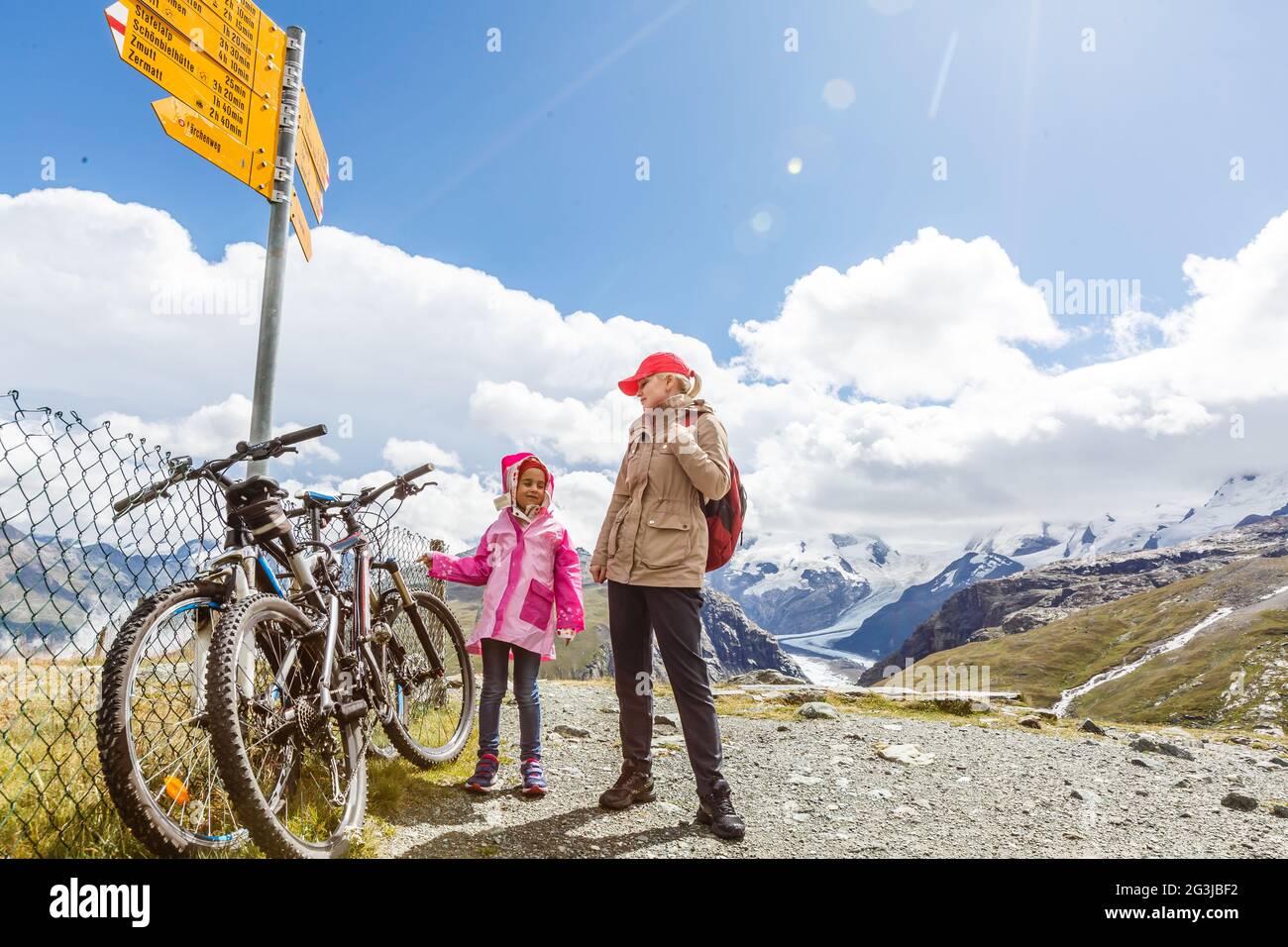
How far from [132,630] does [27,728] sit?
3.53 meters

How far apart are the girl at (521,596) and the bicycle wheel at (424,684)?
1.73 ft

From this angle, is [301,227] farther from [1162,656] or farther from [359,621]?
[1162,656]

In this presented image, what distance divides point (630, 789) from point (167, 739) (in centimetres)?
333

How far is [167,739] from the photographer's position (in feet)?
12.6

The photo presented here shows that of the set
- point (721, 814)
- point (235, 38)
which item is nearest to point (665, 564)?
point (721, 814)

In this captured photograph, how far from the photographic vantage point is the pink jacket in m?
5.98

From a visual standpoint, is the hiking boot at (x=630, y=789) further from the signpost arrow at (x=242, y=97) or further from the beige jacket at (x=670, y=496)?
the signpost arrow at (x=242, y=97)

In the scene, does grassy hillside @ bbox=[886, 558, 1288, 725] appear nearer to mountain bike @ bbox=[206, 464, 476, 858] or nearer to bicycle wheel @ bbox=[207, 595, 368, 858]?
mountain bike @ bbox=[206, 464, 476, 858]

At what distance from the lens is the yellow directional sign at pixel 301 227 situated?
6230mm

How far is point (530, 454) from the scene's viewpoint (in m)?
6.49

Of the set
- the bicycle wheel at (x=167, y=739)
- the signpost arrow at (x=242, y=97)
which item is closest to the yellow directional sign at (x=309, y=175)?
the signpost arrow at (x=242, y=97)
